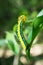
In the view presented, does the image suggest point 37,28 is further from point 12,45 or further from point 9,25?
point 9,25

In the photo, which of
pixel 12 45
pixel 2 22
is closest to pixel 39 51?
pixel 12 45

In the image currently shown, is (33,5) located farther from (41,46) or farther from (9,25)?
(41,46)

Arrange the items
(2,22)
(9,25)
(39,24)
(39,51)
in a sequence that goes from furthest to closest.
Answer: (2,22)
(9,25)
(39,51)
(39,24)

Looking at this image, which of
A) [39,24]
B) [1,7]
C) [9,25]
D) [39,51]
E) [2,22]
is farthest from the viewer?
[1,7]

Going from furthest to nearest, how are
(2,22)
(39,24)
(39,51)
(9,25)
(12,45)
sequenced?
(2,22), (9,25), (39,51), (12,45), (39,24)

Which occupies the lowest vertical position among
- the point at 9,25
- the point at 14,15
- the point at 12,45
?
the point at 12,45

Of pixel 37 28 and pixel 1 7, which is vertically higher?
pixel 1 7

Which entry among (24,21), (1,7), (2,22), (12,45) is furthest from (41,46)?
(1,7)

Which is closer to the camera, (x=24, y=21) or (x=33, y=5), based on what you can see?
(x=24, y=21)

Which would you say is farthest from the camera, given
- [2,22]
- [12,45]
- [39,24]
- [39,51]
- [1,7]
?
[1,7]
